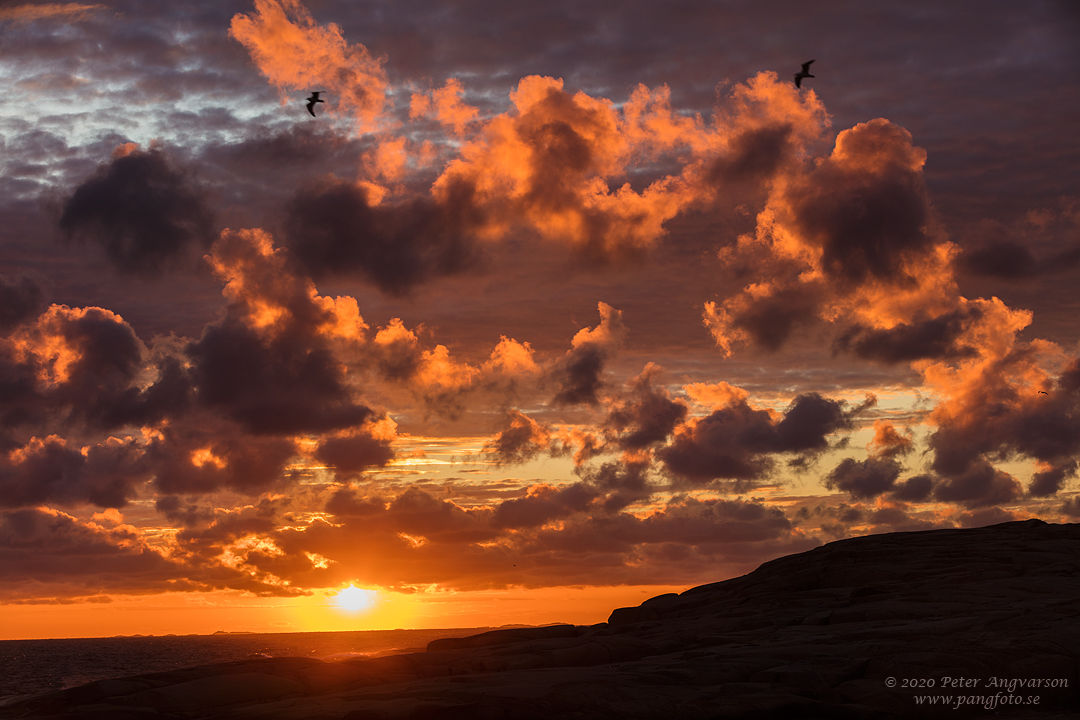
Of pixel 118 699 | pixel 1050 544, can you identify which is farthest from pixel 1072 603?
pixel 118 699

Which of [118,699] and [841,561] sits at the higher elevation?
[841,561]

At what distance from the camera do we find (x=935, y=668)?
35.6m

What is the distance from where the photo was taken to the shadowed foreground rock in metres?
32.6

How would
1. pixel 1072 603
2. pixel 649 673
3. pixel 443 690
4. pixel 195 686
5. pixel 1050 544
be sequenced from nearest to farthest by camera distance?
1. pixel 443 690
2. pixel 649 673
3. pixel 195 686
4. pixel 1072 603
5. pixel 1050 544

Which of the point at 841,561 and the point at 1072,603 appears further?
the point at 841,561

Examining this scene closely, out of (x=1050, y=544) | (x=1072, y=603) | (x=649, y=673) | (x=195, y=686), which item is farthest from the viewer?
(x=1050, y=544)

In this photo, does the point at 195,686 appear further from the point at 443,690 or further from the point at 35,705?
the point at 443,690

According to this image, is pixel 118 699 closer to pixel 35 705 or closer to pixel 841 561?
pixel 35 705

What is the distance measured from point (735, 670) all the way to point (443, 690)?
12281 mm

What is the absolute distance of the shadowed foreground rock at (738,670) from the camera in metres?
32.6

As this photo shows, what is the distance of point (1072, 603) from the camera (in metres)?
45.2

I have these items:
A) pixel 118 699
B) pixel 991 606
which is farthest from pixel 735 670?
pixel 118 699

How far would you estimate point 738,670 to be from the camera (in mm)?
36938

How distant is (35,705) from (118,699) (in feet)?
12.7
